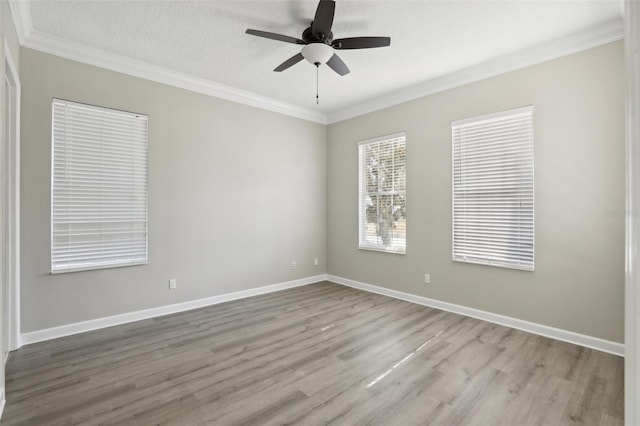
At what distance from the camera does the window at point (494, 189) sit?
3.41 meters

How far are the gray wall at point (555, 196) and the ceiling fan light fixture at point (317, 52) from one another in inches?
80.7

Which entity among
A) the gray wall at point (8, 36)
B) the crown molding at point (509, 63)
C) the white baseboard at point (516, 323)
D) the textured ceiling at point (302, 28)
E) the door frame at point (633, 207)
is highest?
the textured ceiling at point (302, 28)

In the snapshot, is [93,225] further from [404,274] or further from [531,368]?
[531,368]

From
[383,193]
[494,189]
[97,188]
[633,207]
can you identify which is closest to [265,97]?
[383,193]

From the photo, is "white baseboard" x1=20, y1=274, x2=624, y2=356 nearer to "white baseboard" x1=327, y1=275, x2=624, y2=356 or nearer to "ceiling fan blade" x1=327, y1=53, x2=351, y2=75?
"white baseboard" x1=327, y1=275, x2=624, y2=356

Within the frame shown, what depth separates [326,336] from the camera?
10.7 feet

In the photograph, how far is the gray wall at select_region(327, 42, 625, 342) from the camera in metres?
2.88

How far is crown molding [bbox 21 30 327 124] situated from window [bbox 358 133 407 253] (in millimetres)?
1537

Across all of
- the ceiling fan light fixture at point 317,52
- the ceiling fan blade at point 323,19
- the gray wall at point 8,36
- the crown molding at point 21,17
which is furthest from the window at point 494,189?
the crown molding at point 21,17

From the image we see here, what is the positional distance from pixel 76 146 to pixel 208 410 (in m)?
3.05

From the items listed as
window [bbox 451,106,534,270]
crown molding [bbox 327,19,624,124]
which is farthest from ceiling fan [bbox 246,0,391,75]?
window [bbox 451,106,534,270]

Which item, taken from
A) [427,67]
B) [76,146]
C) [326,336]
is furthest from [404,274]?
[76,146]

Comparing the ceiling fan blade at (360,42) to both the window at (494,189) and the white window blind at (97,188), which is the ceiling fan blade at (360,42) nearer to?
the window at (494,189)

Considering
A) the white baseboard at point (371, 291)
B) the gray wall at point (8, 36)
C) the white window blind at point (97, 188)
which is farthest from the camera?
the white window blind at point (97, 188)
